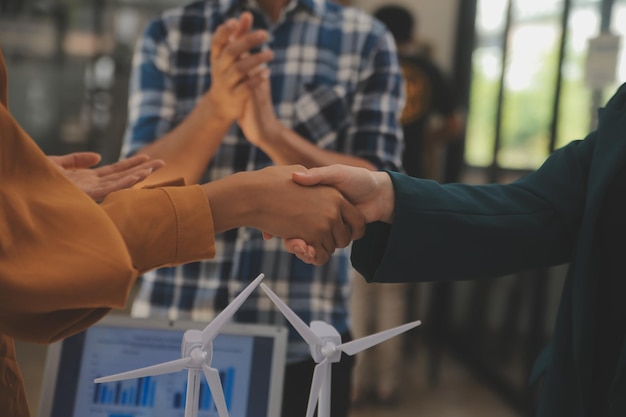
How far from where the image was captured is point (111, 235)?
2.42 feet

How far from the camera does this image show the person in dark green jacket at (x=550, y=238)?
0.98 metres

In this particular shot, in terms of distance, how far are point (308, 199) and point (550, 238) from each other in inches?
14.5

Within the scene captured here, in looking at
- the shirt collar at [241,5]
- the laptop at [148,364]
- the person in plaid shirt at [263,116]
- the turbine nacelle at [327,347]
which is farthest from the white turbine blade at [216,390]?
the shirt collar at [241,5]

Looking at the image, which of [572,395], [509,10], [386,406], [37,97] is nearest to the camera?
[572,395]

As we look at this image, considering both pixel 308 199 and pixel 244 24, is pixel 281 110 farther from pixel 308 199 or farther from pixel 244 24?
pixel 308 199

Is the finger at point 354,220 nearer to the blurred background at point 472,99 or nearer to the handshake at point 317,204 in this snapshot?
the handshake at point 317,204

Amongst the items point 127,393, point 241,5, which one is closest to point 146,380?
point 127,393

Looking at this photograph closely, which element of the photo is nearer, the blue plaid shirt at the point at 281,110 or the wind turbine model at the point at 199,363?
the wind turbine model at the point at 199,363

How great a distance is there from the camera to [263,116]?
130 cm

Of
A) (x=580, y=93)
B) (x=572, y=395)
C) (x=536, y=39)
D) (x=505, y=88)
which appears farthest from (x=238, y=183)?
(x=505, y=88)

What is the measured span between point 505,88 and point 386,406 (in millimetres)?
1730

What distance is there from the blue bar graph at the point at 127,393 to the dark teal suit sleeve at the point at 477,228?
1.15 feet

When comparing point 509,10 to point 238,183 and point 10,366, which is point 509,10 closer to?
point 238,183

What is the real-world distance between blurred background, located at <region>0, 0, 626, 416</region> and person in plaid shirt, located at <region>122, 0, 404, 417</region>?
1567mm
